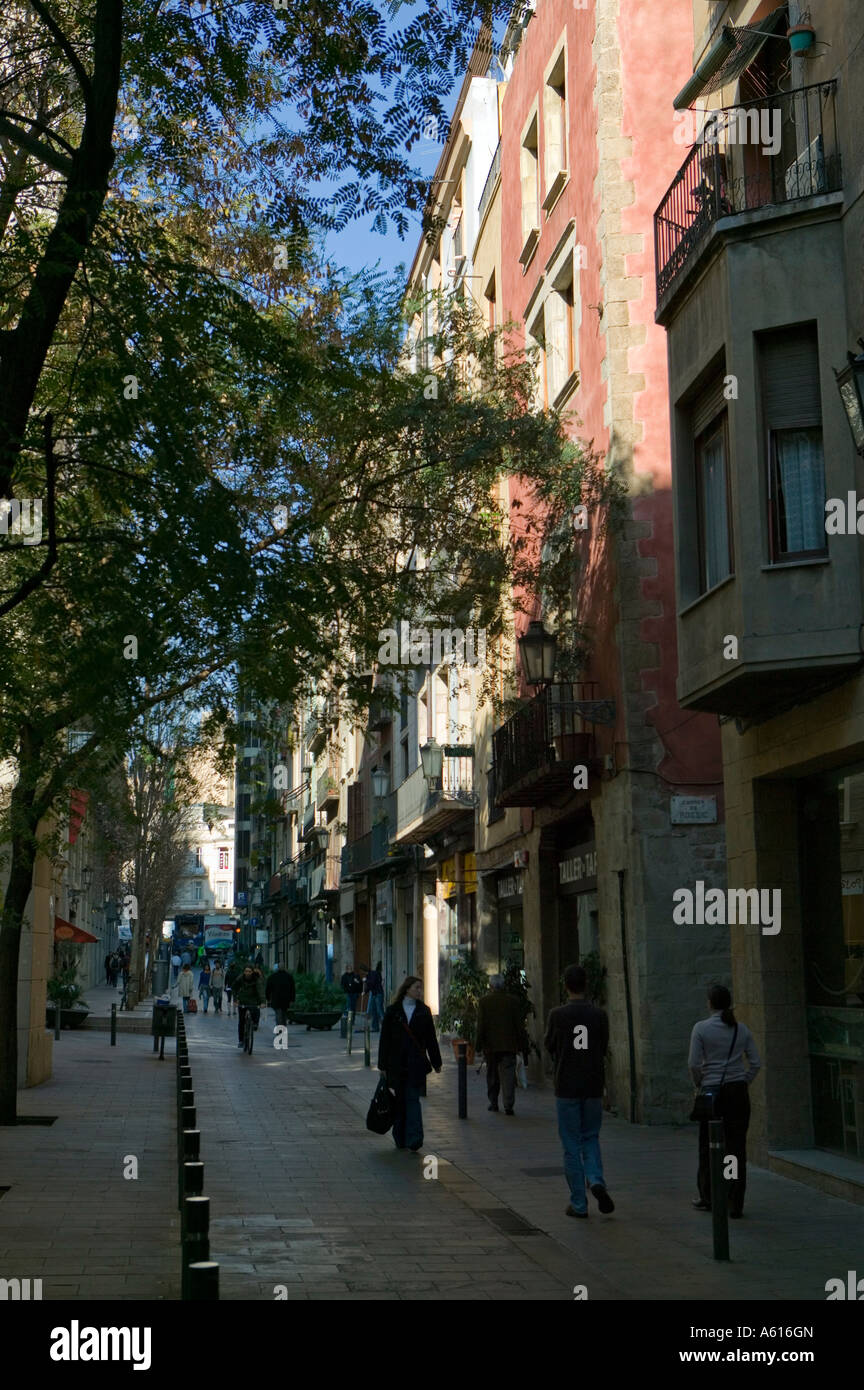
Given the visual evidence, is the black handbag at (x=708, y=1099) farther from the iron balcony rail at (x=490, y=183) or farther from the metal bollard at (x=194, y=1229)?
the iron balcony rail at (x=490, y=183)

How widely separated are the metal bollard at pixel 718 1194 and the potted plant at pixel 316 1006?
97.0 feet

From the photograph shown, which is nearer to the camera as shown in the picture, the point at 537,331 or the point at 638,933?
the point at 638,933

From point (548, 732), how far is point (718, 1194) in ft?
36.2

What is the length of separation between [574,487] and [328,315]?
364 centimetres

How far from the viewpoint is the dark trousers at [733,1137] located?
36.0 ft

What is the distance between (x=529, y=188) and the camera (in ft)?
81.8

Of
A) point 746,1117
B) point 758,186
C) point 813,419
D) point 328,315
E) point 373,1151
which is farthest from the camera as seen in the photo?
point 328,315

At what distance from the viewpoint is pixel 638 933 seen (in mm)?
17500

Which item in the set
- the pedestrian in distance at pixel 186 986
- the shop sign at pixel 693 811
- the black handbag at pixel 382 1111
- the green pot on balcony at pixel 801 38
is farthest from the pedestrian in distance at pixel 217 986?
the green pot on balcony at pixel 801 38

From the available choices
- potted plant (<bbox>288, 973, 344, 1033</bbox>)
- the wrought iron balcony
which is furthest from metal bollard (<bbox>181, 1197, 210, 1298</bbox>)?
potted plant (<bbox>288, 973, 344, 1033</bbox>)
